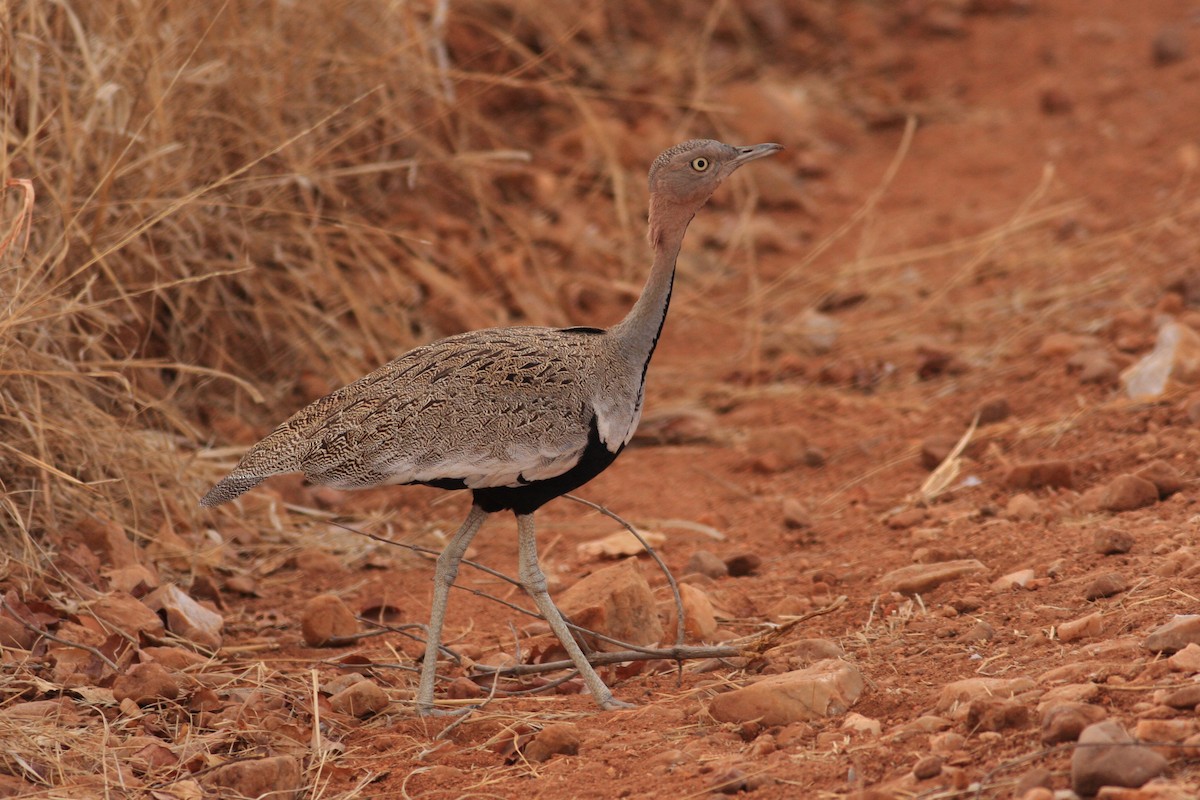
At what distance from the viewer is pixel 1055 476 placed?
4.99m

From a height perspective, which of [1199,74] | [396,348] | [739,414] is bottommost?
[739,414]

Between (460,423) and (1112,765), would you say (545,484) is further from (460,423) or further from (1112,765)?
(1112,765)

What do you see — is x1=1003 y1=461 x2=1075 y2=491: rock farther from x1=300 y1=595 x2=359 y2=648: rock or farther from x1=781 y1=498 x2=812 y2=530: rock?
x1=300 y1=595 x2=359 y2=648: rock

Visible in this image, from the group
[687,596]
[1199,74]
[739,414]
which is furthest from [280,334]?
[1199,74]

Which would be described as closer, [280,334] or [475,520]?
[475,520]

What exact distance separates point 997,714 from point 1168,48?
8366mm

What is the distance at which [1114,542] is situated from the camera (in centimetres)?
413

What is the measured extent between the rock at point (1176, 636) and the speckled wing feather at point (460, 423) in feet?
4.80

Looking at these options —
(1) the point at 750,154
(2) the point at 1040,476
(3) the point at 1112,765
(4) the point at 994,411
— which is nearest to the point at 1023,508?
(2) the point at 1040,476

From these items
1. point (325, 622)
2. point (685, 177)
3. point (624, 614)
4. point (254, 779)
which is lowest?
point (325, 622)

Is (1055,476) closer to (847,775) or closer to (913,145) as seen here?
(847,775)

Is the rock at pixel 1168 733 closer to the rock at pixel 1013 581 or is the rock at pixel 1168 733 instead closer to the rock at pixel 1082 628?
the rock at pixel 1082 628

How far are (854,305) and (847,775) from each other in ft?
16.5

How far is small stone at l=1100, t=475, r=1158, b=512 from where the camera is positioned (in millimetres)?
4559
